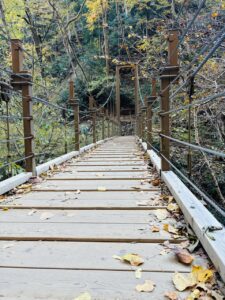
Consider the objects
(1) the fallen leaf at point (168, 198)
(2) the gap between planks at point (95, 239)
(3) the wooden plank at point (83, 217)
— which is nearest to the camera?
(2) the gap between planks at point (95, 239)

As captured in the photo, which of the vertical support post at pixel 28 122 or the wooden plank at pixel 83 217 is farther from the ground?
the vertical support post at pixel 28 122

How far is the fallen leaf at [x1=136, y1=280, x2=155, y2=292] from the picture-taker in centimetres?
72

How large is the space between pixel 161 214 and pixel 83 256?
18.7 inches

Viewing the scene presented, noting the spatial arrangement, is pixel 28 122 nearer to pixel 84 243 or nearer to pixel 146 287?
pixel 84 243

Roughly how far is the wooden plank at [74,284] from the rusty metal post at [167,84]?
1153mm

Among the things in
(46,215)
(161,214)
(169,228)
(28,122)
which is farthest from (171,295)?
(28,122)

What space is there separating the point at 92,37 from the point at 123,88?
3.42m

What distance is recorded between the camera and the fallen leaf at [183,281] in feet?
2.37

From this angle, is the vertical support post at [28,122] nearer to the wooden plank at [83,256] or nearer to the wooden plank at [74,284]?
the wooden plank at [83,256]

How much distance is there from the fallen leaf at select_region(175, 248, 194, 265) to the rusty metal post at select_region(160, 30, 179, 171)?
3.27 ft

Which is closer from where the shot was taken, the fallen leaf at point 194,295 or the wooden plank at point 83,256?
the fallen leaf at point 194,295

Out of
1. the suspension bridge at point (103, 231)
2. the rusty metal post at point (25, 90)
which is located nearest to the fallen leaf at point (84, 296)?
the suspension bridge at point (103, 231)

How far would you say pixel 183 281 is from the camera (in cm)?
75

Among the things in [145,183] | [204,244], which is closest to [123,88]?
[145,183]
